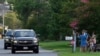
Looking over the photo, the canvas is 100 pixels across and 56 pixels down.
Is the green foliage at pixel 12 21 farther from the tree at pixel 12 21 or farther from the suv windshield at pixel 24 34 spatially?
the suv windshield at pixel 24 34

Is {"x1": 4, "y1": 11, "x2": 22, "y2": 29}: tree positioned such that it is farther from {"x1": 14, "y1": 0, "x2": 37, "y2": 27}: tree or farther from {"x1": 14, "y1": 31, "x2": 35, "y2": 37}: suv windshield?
{"x1": 14, "y1": 31, "x2": 35, "y2": 37}: suv windshield

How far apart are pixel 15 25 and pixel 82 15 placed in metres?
89.2

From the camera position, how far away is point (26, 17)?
9469 cm

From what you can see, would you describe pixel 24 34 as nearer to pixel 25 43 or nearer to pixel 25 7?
pixel 25 43

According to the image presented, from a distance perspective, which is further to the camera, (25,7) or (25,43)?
(25,7)

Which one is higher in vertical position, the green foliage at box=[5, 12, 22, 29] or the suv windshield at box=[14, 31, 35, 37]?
the suv windshield at box=[14, 31, 35, 37]

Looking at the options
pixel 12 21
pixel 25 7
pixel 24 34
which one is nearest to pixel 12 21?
pixel 12 21

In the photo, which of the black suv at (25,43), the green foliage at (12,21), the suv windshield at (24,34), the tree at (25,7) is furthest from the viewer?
the green foliage at (12,21)

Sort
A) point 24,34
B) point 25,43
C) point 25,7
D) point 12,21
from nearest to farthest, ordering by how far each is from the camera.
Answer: point 25,43 < point 24,34 < point 25,7 < point 12,21

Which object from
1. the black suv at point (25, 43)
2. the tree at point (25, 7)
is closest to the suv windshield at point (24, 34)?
the black suv at point (25, 43)

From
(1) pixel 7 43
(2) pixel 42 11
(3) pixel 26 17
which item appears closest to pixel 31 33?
(1) pixel 7 43

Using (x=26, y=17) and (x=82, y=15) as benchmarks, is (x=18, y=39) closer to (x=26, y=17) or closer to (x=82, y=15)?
(x=82, y=15)

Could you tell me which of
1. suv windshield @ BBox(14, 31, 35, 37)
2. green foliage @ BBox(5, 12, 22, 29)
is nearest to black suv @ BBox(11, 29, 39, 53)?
suv windshield @ BBox(14, 31, 35, 37)

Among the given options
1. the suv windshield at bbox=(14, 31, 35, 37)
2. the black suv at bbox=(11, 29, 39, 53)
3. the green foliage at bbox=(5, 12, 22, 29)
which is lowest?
the green foliage at bbox=(5, 12, 22, 29)
